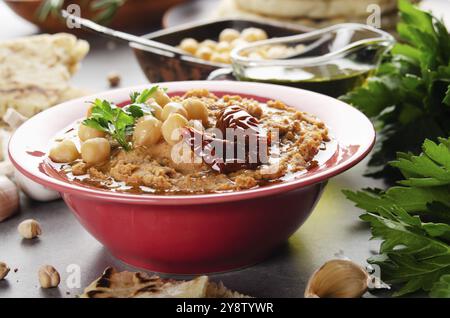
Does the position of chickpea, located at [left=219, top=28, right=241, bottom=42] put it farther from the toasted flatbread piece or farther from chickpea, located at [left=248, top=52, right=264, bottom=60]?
the toasted flatbread piece

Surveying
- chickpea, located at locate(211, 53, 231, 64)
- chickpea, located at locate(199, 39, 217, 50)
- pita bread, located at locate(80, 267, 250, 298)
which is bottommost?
pita bread, located at locate(80, 267, 250, 298)

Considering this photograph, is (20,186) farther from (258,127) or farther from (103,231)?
(258,127)

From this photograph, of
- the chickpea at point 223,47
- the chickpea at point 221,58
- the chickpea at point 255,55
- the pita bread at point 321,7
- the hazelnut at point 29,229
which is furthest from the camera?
the pita bread at point 321,7

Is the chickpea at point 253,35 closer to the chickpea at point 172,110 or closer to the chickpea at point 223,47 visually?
the chickpea at point 223,47

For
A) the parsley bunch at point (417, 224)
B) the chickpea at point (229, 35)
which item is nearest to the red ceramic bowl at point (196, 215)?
the parsley bunch at point (417, 224)

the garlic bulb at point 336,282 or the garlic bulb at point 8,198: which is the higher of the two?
the garlic bulb at point 336,282

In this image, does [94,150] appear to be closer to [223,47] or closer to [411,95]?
[411,95]

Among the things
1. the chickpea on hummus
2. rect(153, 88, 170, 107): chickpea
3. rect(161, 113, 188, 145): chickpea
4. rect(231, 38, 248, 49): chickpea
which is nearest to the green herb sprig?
rect(231, 38, 248, 49): chickpea
